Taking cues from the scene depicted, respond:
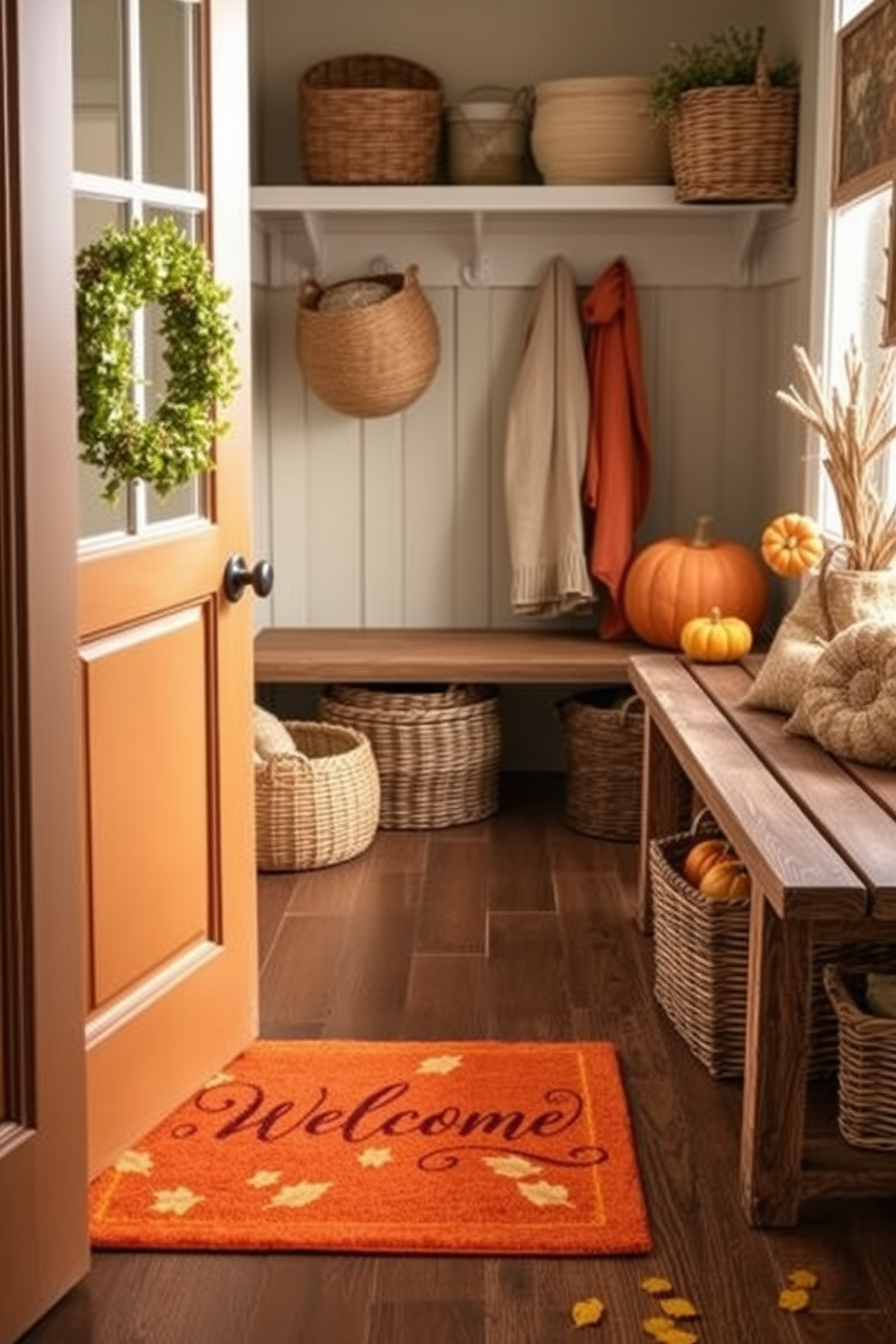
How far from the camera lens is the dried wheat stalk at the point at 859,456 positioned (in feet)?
12.3

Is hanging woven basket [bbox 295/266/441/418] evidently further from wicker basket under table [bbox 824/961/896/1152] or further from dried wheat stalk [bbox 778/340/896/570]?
wicker basket under table [bbox 824/961/896/1152]

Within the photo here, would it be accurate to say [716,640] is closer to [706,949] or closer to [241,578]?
[706,949]

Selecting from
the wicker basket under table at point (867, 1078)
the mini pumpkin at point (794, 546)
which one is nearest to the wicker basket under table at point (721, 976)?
the wicker basket under table at point (867, 1078)

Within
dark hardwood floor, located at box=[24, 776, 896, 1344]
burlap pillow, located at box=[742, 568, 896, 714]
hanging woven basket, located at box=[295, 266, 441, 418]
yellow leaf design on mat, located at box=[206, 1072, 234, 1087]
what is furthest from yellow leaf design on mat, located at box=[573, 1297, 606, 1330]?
hanging woven basket, located at box=[295, 266, 441, 418]

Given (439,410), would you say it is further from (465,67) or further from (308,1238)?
(308,1238)

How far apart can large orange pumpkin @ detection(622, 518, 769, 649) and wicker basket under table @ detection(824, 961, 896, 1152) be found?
7.01ft

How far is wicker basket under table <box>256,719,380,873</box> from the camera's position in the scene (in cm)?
460

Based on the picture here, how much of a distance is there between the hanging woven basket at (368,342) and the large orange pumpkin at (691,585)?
786mm

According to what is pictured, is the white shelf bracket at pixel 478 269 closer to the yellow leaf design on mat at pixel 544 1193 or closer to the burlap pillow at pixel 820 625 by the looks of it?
the burlap pillow at pixel 820 625

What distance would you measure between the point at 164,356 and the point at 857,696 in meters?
1.29

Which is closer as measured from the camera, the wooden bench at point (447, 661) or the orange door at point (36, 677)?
the orange door at point (36, 677)

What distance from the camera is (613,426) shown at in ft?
17.3

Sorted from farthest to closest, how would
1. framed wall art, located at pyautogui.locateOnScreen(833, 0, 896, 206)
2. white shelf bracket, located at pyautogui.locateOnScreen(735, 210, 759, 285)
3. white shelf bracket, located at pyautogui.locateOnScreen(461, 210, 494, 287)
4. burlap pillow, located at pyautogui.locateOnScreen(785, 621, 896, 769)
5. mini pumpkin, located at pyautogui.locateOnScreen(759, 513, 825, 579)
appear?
white shelf bracket, located at pyautogui.locateOnScreen(461, 210, 494, 287) < white shelf bracket, located at pyautogui.locateOnScreen(735, 210, 759, 285) < mini pumpkin, located at pyautogui.locateOnScreen(759, 513, 825, 579) < framed wall art, located at pyautogui.locateOnScreen(833, 0, 896, 206) < burlap pillow, located at pyautogui.locateOnScreen(785, 621, 896, 769)

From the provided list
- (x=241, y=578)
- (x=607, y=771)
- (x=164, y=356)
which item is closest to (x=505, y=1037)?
(x=241, y=578)
